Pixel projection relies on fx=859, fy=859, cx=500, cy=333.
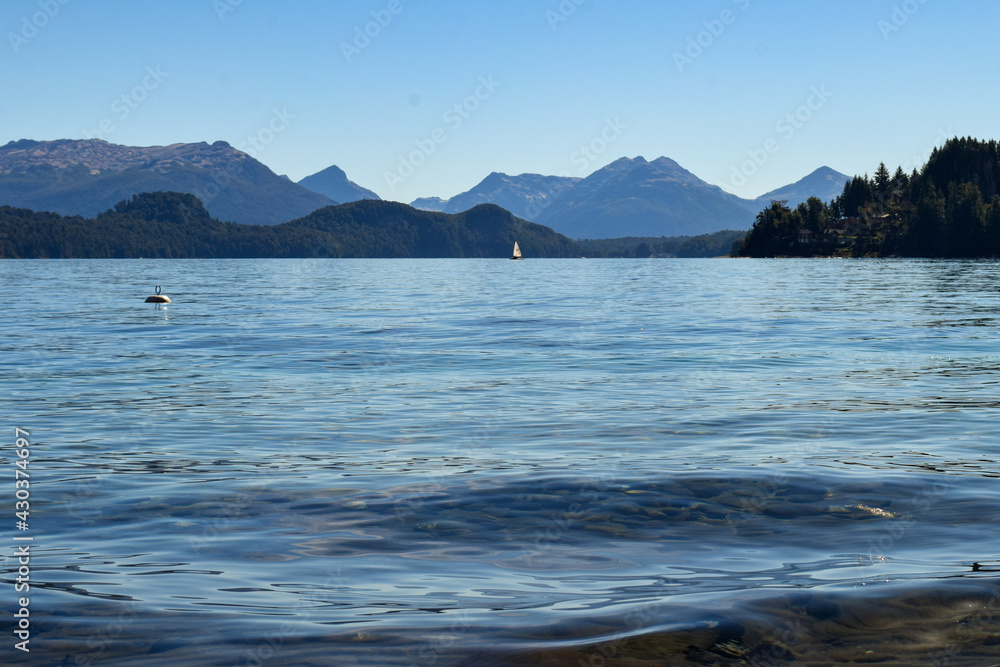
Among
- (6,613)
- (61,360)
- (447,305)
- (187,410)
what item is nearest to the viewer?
(6,613)

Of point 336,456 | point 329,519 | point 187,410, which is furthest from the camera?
point 187,410

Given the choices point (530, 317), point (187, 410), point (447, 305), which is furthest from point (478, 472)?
point (447, 305)

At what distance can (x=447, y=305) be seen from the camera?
64.2 meters

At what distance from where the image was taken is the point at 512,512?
37.3 feet

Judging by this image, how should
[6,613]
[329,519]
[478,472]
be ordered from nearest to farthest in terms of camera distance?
[6,613], [329,519], [478,472]

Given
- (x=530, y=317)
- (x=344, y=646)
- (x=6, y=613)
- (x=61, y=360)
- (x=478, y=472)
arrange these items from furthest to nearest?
(x=530, y=317), (x=61, y=360), (x=478, y=472), (x=6, y=613), (x=344, y=646)

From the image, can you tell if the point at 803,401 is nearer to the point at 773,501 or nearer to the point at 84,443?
the point at 773,501

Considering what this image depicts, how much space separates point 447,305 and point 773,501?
5332cm

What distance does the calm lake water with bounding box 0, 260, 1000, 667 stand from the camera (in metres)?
7.16

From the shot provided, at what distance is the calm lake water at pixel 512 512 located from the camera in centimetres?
716

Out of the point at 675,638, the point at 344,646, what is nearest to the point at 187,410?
the point at 344,646

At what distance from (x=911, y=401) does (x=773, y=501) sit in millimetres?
10131

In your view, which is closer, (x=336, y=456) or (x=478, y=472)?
(x=478, y=472)

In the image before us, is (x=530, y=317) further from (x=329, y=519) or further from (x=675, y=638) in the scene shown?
(x=675, y=638)
